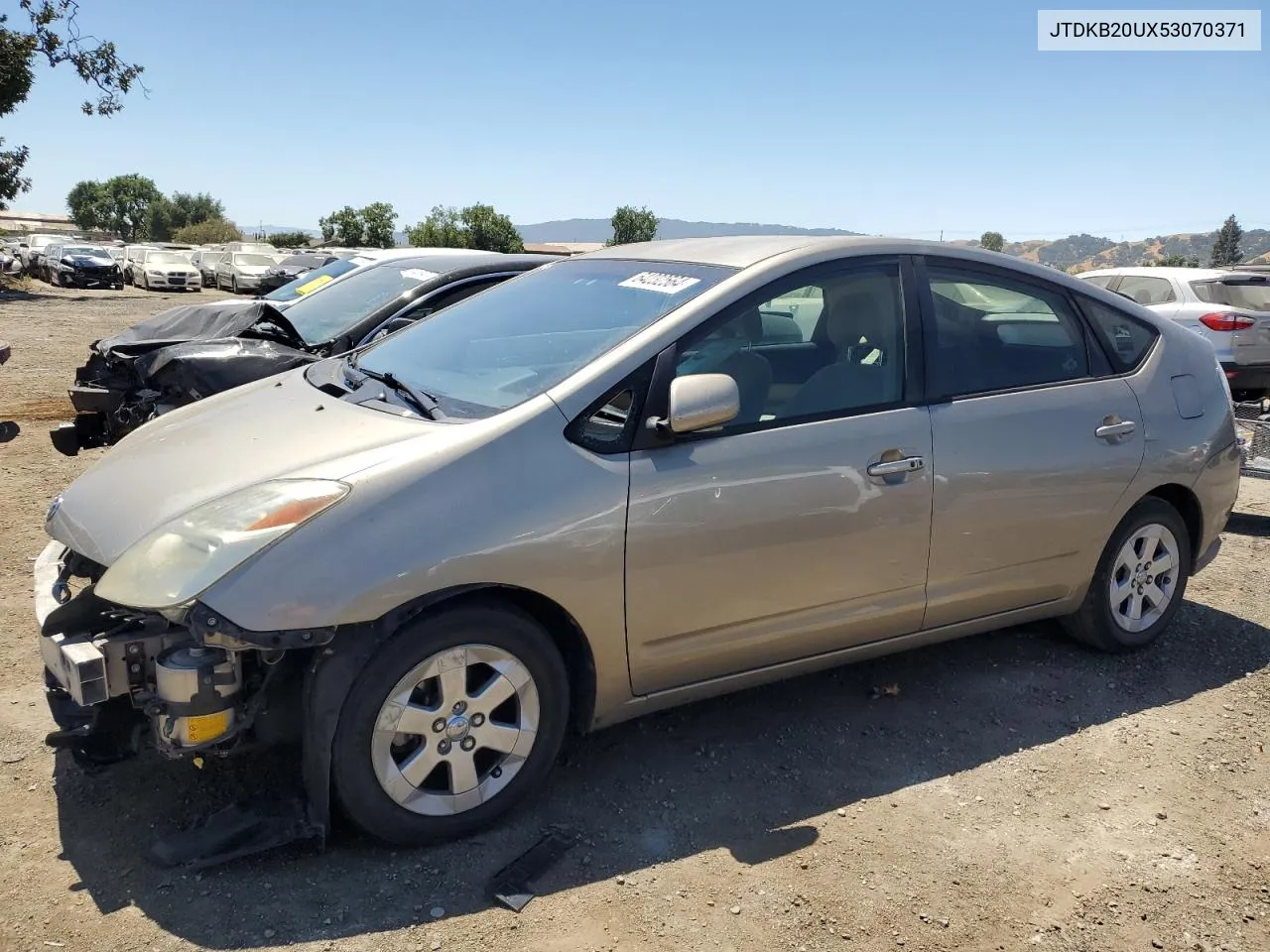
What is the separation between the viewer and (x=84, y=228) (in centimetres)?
9294

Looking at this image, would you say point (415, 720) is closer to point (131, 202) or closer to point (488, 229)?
point (488, 229)

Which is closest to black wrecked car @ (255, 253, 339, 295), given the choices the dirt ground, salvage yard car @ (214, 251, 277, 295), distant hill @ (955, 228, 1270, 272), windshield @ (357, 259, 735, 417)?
salvage yard car @ (214, 251, 277, 295)

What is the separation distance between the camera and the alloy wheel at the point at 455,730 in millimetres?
2914

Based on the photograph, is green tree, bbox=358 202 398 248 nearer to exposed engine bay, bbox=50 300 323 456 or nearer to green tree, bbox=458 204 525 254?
green tree, bbox=458 204 525 254

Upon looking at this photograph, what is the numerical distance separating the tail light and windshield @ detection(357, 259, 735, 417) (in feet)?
30.3

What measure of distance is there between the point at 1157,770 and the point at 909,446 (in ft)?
4.88

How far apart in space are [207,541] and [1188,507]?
13.5ft

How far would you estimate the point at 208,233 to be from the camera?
7581cm

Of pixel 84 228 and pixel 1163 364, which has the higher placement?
pixel 84 228

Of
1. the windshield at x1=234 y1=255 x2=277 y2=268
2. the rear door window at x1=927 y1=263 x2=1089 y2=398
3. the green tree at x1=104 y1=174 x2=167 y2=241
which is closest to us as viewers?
the rear door window at x1=927 y1=263 x2=1089 y2=398

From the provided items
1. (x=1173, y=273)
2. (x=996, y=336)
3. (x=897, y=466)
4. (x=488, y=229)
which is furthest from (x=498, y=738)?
(x=488, y=229)

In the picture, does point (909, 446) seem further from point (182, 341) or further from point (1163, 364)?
point (182, 341)

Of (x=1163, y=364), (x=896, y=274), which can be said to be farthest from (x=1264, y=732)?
(x=896, y=274)

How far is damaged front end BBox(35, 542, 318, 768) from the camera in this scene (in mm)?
2746
